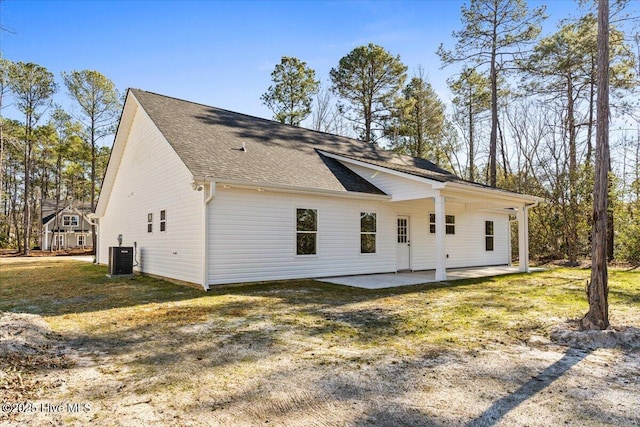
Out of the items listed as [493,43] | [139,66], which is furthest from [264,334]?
[493,43]

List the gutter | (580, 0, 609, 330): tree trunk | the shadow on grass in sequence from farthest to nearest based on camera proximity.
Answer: the gutter → (580, 0, 609, 330): tree trunk → the shadow on grass

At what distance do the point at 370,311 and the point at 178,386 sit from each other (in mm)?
3770

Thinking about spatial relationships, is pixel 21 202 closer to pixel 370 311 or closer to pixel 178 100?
pixel 178 100

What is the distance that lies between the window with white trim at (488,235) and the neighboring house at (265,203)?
0.41 metres

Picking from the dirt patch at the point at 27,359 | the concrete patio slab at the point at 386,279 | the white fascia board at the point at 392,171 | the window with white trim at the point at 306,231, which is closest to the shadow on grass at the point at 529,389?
the dirt patch at the point at 27,359

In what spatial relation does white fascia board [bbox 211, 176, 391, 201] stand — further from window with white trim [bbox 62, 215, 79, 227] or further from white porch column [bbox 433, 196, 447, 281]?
window with white trim [bbox 62, 215, 79, 227]

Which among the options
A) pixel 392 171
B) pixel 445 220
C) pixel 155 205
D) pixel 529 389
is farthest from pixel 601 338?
pixel 155 205

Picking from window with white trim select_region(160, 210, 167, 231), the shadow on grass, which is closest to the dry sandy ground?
the shadow on grass

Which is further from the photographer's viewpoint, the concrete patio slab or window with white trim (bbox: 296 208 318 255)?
window with white trim (bbox: 296 208 318 255)

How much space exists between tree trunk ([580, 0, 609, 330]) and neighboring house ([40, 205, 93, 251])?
4071cm

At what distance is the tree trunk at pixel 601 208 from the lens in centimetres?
470

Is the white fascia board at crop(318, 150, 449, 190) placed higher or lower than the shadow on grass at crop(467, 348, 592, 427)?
higher

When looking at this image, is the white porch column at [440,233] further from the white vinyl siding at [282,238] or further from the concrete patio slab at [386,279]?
the white vinyl siding at [282,238]

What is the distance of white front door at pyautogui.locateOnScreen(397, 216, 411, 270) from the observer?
12398 mm
